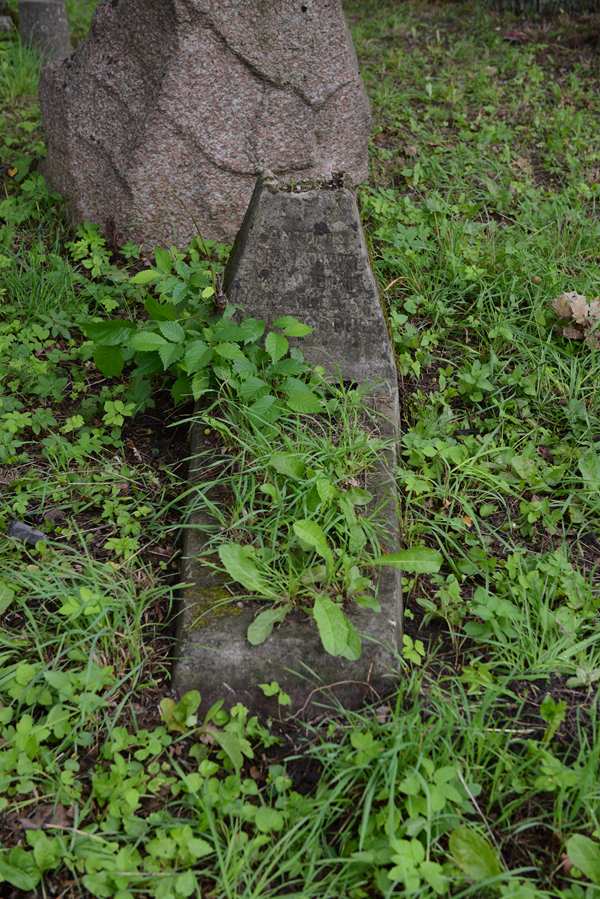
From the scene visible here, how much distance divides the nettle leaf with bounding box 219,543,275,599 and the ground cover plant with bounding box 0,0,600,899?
0.7 inches

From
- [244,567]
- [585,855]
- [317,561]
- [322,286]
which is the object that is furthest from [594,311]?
[585,855]

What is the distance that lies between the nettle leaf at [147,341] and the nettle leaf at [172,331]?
0.9 inches

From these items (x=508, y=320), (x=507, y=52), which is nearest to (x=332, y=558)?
(x=508, y=320)

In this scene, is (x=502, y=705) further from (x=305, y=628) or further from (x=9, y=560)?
(x=9, y=560)

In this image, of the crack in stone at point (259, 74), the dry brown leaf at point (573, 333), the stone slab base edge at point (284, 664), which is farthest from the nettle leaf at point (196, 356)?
the crack in stone at point (259, 74)

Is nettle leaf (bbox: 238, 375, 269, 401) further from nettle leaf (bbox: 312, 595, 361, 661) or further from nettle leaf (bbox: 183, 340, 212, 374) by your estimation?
nettle leaf (bbox: 312, 595, 361, 661)

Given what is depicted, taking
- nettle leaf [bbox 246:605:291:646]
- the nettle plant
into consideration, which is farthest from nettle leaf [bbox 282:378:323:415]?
nettle leaf [bbox 246:605:291:646]

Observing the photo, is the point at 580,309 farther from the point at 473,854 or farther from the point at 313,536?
the point at 473,854

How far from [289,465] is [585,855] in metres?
1.28

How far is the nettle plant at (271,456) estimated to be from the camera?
94.1 inches

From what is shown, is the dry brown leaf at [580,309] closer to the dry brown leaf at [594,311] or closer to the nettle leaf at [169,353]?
the dry brown leaf at [594,311]

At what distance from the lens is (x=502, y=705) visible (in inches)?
88.6

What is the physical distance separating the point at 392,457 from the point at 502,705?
2.92 ft

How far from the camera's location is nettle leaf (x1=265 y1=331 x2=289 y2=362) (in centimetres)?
277
